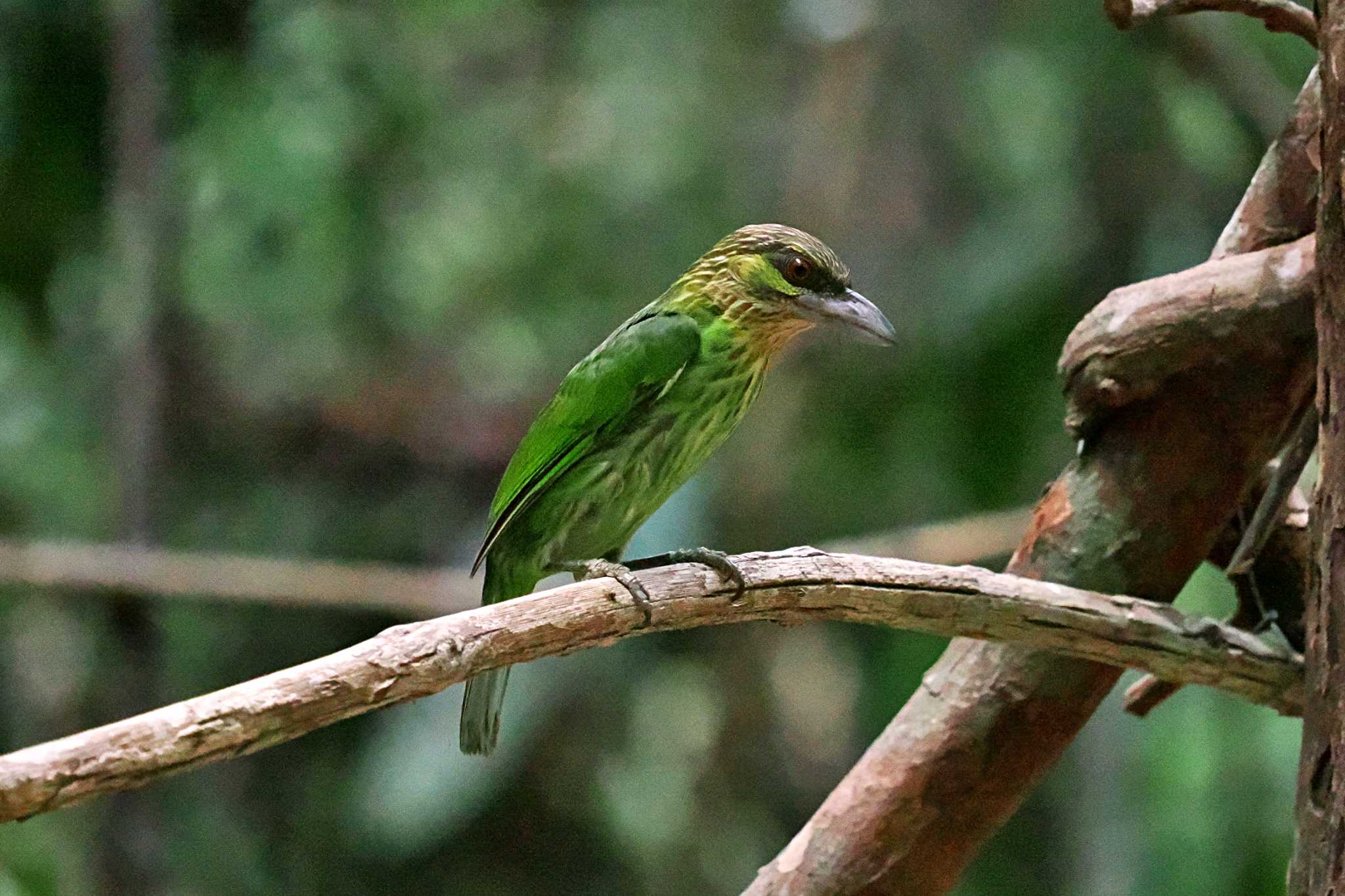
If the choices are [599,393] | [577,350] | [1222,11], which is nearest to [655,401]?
[599,393]

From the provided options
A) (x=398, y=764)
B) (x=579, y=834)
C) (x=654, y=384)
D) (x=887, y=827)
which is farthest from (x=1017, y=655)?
(x=579, y=834)

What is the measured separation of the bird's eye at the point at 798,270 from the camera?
7.41 ft

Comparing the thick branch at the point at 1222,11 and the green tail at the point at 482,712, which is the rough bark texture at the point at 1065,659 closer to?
the thick branch at the point at 1222,11

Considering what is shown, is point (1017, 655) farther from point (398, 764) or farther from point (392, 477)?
point (392, 477)

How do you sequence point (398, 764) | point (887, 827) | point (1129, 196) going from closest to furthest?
point (887, 827), point (398, 764), point (1129, 196)

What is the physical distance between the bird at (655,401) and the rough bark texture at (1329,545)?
0.74 metres

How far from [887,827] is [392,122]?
3.49 meters

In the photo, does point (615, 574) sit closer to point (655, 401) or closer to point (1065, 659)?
point (655, 401)

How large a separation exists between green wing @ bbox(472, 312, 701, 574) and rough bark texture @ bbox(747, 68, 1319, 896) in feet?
2.17

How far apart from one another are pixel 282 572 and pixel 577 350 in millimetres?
1912

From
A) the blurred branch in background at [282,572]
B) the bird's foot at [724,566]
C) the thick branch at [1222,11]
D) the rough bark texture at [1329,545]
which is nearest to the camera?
the rough bark texture at [1329,545]

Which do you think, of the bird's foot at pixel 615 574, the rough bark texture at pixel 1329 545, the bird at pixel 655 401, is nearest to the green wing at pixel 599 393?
the bird at pixel 655 401

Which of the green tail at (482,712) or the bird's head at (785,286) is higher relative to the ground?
the bird's head at (785,286)

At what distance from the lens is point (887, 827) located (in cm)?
218
